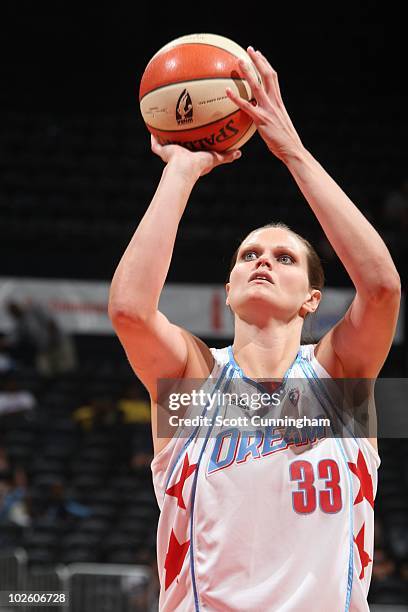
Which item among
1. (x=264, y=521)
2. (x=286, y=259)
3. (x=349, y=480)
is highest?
(x=286, y=259)

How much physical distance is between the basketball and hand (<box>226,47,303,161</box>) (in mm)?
147

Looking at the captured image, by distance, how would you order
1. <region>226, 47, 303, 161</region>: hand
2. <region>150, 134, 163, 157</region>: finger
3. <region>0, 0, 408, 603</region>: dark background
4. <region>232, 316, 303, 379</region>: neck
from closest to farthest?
<region>226, 47, 303, 161</region>: hand → <region>232, 316, 303, 379</region>: neck → <region>150, 134, 163, 157</region>: finger → <region>0, 0, 408, 603</region>: dark background

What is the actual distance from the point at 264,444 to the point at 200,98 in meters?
1.03

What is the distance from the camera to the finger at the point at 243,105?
235cm

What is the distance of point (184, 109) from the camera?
2633 millimetres

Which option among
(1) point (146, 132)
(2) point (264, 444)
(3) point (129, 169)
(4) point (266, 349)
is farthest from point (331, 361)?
(1) point (146, 132)

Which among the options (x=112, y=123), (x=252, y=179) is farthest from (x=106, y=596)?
(x=112, y=123)

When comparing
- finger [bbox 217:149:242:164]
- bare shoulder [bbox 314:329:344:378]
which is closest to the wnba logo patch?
finger [bbox 217:149:242:164]

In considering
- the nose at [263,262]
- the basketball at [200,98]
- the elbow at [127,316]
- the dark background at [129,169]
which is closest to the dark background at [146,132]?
the dark background at [129,169]

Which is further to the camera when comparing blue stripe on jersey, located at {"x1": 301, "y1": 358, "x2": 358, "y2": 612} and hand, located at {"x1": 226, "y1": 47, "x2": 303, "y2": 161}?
hand, located at {"x1": 226, "y1": 47, "x2": 303, "y2": 161}

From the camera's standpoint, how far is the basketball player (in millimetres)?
2197

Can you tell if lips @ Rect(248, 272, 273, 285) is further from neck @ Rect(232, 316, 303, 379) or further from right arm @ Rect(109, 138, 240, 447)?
right arm @ Rect(109, 138, 240, 447)


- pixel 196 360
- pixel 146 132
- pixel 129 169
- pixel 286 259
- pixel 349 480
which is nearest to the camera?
pixel 349 480

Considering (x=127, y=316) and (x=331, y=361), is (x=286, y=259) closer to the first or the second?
(x=331, y=361)
